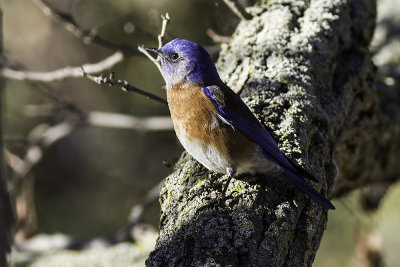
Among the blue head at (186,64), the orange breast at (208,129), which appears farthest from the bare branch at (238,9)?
the orange breast at (208,129)

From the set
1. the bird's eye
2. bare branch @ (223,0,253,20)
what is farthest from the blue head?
bare branch @ (223,0,253,20)

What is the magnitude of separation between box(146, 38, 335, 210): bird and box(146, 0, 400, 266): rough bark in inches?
2.8

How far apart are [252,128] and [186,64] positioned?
2.23 ft

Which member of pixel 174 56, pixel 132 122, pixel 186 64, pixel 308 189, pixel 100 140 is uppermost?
pixel 100 140

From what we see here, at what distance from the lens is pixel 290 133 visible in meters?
2.45

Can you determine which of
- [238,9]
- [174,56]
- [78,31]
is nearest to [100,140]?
[78,31]

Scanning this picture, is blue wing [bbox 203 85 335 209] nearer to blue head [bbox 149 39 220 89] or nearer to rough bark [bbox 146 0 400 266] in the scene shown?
rough bark [bbox 146 0 400 266]

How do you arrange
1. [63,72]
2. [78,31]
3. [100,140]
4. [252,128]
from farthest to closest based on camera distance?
1. [100,140]
2. [78,31]
3. [63,72]
4. [252,128]

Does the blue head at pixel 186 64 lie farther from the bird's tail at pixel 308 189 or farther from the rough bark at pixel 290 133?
the bird's tail at pixel 308 189

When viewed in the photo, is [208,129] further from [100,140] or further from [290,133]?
[100,140]

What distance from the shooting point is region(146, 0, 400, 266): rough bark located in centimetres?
195

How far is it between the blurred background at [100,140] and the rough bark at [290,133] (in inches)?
123

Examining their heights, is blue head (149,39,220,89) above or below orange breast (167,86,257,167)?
above

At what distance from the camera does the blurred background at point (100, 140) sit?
6.46 m
